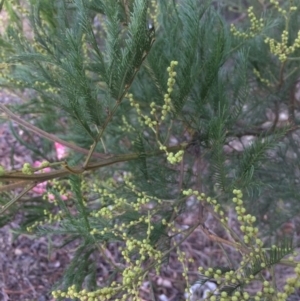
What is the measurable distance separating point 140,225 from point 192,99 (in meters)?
0.34

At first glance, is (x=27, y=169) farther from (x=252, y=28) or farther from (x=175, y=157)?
(x=252, y=28)

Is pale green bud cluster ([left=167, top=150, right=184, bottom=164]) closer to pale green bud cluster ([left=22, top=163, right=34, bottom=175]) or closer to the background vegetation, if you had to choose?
the background vegetation

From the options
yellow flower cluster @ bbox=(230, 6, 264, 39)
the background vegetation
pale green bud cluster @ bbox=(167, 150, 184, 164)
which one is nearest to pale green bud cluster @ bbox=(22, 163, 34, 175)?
the background vegetation

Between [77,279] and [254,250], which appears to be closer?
[254,250]

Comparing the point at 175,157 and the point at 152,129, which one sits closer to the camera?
the point at 175,157

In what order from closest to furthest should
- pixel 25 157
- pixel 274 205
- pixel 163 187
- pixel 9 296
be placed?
pixel 163 187 → pixel 274 205 → pixel 9 296 → pixel 25 157

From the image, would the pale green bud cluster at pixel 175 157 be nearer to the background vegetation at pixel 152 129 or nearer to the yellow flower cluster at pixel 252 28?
the background vegetation at pixel 152 129

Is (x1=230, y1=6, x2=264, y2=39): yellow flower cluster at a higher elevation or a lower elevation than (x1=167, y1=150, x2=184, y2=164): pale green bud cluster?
higher

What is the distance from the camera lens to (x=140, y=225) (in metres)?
1.12

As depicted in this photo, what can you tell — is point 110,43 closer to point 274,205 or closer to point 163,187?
point 163,187

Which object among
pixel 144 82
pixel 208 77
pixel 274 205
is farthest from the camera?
pixel 274 205

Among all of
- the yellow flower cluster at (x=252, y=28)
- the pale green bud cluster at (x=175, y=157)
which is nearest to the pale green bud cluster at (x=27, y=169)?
the pale green bud cluster at (x=175, y=157)

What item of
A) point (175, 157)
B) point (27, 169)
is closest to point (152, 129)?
point (175, 157)

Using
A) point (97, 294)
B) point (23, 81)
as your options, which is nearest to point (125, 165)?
point (23, 81)
